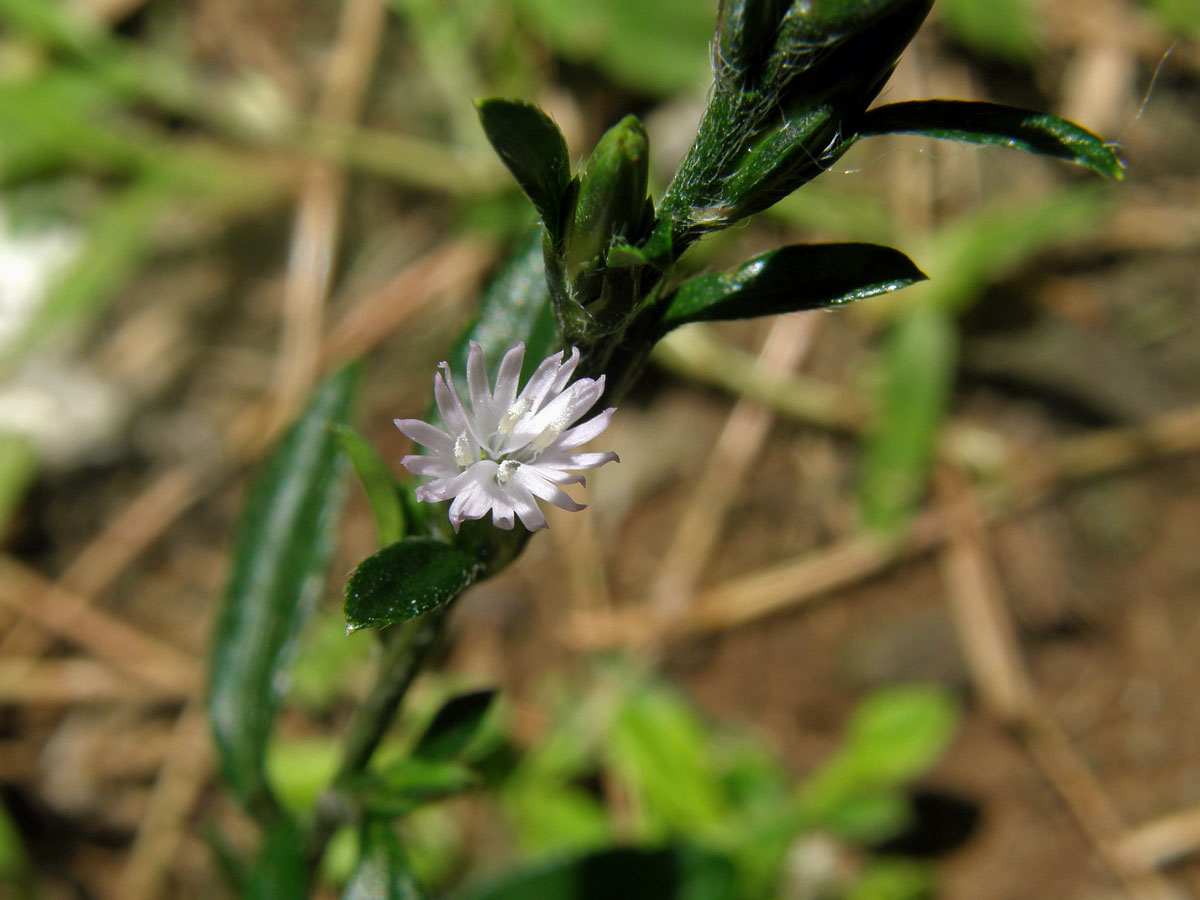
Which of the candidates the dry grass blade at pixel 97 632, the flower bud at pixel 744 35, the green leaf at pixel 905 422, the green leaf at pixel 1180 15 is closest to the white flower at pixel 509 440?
the flower bud at pixel 744 35

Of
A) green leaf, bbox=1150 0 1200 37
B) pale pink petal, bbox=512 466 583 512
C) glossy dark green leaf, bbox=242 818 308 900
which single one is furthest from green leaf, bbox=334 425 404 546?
green leaf, bbox=1150 0 1200 37

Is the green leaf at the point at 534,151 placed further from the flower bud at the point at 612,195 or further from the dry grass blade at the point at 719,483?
the dry grass blade at the point at 719,483

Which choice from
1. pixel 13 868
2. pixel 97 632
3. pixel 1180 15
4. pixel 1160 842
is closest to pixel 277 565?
pixel 97 632

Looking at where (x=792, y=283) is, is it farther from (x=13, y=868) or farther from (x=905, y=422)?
(x=13, y=868)

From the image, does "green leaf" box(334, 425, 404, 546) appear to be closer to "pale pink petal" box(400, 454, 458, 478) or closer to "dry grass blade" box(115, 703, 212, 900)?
"pale pink petal" box(400, 454, 458, 478)

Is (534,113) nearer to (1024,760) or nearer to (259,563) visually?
(259,563)
